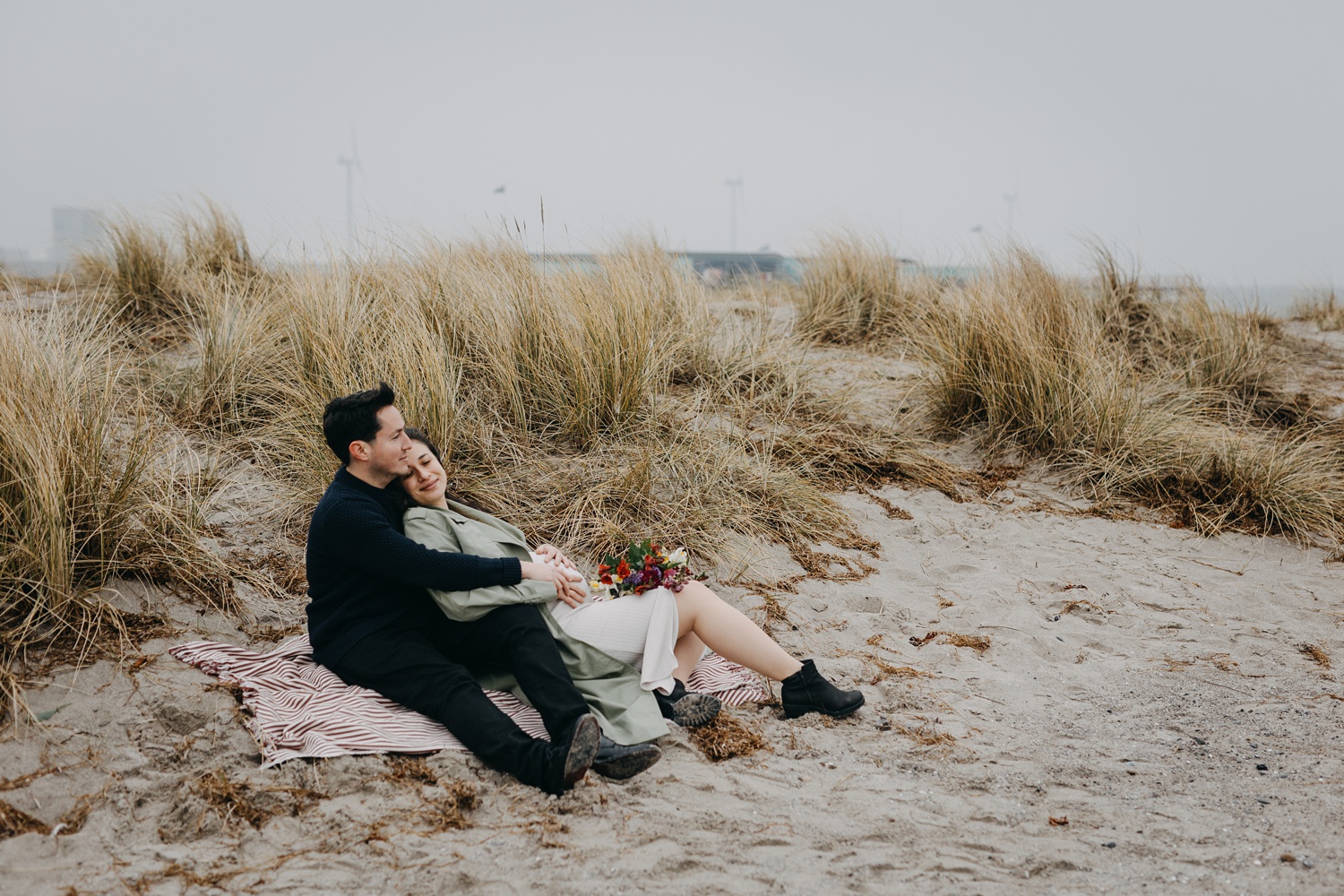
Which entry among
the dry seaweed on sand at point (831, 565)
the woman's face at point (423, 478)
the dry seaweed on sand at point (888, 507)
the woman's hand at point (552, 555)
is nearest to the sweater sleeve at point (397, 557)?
the woman's face at point (423, 478)

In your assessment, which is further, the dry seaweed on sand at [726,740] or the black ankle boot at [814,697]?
the black ankle boot at [814,697]

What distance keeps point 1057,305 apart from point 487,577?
205 inches

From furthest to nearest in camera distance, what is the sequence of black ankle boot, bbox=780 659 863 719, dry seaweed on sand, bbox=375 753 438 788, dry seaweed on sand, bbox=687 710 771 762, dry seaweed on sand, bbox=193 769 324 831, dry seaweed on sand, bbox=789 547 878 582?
dry seaweed on sand, bbox=789 547 878 582
black ankle boot, bbox=780 659 863 719
dry seaweed on sand, bbox=687 710 771 762
dry seaweed on sand, bbox=375 753 438 788
dry seaweed on sand, bbox=193 769 324 831

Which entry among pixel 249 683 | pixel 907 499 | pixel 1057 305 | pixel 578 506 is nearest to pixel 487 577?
pixel 249 683

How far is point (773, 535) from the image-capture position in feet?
16.0

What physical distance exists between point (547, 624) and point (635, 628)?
298mm

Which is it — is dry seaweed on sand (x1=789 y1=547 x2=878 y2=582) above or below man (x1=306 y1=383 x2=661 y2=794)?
below

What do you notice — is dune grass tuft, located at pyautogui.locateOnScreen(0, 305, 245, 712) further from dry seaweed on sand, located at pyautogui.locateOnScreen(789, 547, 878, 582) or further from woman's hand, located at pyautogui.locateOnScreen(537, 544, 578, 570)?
dry seaweed on sand, located at pyautogui.locateOnScreen(789, 547, 878, 582)

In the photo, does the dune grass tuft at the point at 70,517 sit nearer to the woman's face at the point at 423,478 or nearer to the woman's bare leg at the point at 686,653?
the woman's face at the point at 423,478

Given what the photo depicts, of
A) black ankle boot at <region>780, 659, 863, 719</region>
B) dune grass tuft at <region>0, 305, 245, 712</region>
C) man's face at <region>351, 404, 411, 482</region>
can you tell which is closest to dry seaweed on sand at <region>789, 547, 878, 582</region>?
black ankle boot at <region>780, 659, 863, 719</region>

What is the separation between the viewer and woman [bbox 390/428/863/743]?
3086 mm

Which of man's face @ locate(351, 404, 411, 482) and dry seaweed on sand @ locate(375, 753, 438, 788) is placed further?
man's face @ locate(351, 404, 411, 482)

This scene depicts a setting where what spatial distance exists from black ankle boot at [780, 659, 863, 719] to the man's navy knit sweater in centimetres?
102

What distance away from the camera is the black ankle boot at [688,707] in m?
3.16
